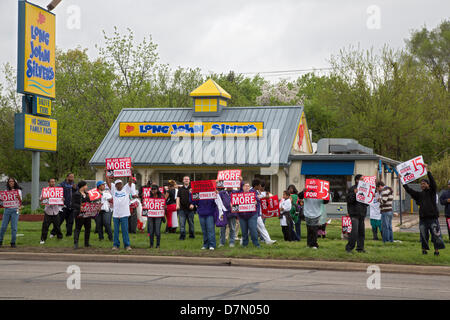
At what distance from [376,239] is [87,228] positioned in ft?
28.2

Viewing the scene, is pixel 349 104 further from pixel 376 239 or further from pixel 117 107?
pixel 376 239

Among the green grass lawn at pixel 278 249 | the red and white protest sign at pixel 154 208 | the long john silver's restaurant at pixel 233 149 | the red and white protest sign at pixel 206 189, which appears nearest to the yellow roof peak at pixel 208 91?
the long john silver's restaurant at pixel 233 149

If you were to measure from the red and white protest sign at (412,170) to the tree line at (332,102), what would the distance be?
2444cm

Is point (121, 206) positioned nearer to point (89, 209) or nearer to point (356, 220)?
point (89, 209)

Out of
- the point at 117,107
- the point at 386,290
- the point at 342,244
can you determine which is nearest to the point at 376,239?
the point at 342,244

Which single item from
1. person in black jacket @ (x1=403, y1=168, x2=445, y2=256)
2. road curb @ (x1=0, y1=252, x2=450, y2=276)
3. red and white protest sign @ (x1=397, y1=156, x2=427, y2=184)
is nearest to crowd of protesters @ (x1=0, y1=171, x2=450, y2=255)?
person in black jacket @ (x1=403, y1=168, x2=445, y2=256)

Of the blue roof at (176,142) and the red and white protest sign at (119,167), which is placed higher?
the blue roof at (176,142)

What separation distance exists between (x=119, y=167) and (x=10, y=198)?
10.1 feet

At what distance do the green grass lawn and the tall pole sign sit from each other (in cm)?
536

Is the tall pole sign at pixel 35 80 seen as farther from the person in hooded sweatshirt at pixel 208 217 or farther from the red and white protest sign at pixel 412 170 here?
the red and white protest sign at pixel 412 170

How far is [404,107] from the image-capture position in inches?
1601

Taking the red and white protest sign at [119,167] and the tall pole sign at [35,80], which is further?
the tall pole sign at [35,80]

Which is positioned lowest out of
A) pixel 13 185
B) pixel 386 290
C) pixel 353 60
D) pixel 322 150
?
pixel 386 290

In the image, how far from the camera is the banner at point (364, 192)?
47.9 feet
